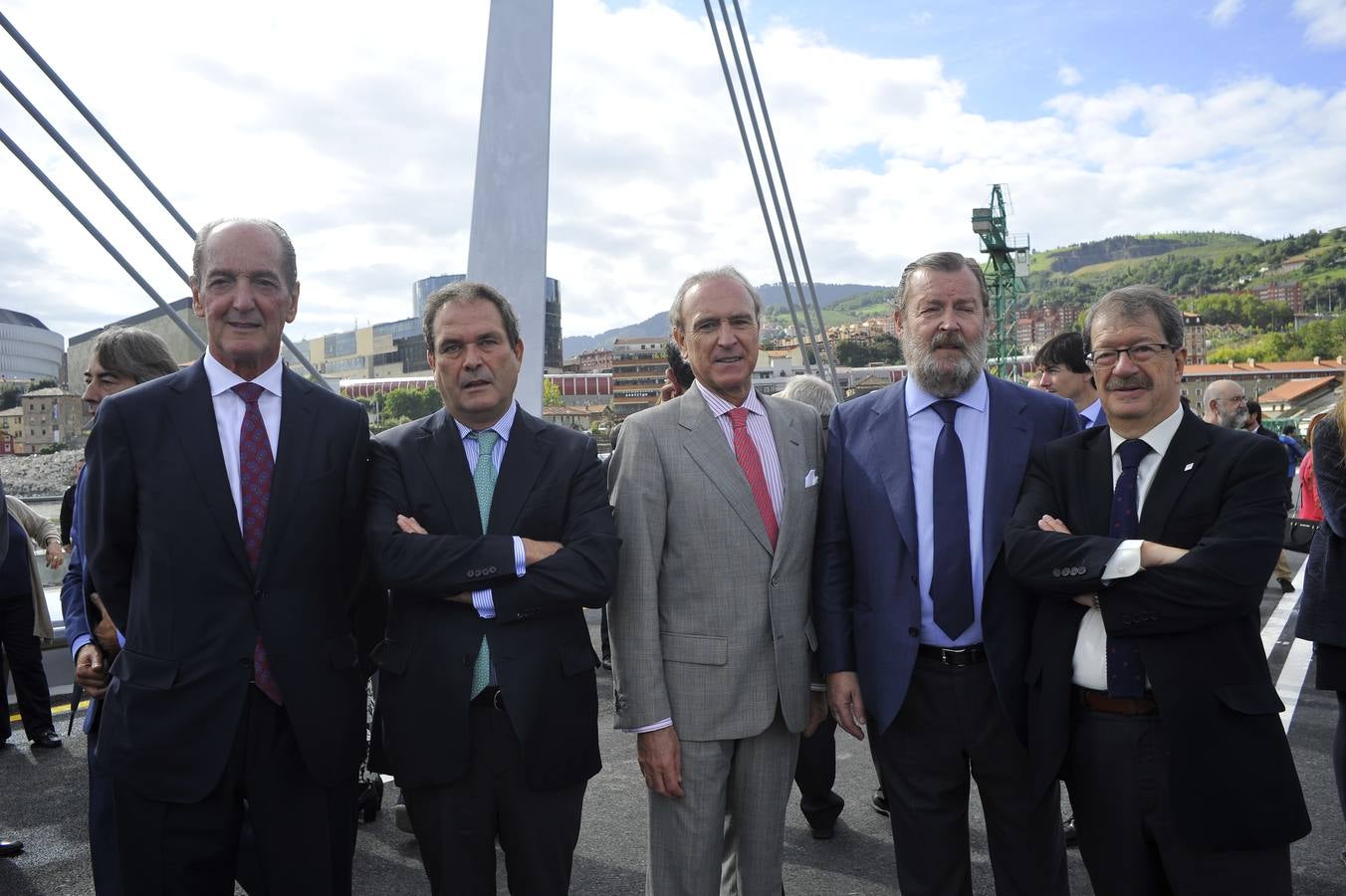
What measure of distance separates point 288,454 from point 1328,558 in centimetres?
345

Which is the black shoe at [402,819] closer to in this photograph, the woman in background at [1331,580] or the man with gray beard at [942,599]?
the man with gray beard at [942,599]

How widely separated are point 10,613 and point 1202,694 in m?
5.45

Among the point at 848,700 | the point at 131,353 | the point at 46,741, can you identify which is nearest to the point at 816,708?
the point at 848,700

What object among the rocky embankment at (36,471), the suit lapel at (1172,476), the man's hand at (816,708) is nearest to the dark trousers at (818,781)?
the man's hand at (816,708)

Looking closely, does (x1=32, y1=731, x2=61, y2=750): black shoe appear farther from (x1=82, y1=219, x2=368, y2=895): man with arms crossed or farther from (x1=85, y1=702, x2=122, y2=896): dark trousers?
(x1=82, y1=219, x2=368, y2=895): man with arms crossed

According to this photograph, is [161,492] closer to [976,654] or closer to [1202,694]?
[976,654]

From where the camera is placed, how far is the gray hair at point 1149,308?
6.78 feet

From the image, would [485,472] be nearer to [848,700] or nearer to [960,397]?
[848,700]

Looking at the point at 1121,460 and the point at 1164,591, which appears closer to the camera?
the point at 1164,591

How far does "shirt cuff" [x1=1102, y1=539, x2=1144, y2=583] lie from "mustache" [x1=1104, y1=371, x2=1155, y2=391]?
1.25 feet

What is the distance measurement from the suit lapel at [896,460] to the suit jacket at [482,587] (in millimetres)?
757

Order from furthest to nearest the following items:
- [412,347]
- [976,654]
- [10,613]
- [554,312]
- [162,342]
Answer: [412,347], [554,312], [10,613], [162,342], [976,654]

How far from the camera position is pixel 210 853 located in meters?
1.92

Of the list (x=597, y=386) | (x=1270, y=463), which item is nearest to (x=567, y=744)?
(x=1270, y=463)
